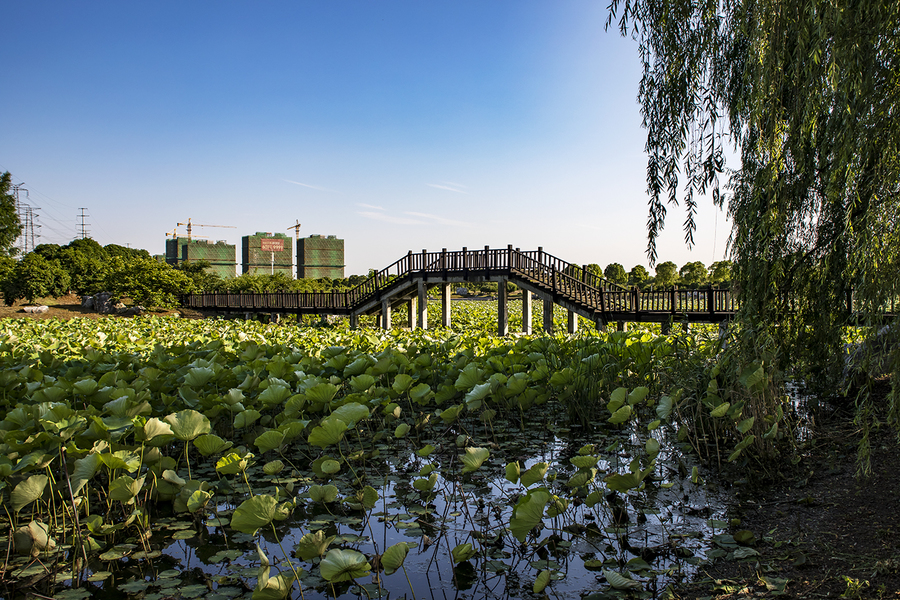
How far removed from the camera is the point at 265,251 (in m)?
87.0

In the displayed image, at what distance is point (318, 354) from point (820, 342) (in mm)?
4864

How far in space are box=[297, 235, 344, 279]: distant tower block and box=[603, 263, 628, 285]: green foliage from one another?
53.4m

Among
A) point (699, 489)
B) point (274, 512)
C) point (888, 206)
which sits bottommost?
point (699, 489)

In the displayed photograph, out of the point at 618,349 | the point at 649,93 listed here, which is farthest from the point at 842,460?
the point at 649,93

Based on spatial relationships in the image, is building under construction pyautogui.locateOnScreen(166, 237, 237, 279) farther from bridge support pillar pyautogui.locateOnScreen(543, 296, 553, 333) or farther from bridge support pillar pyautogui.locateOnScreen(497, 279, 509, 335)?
bridge support pillar pyautogui.locateOnScreen(543, 296, 553, 333)

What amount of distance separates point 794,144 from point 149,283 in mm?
24617

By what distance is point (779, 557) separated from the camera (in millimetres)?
2520

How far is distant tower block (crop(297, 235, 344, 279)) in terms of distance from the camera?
83875 mm

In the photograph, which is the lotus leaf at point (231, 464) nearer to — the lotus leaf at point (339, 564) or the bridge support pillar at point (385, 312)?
the lotus leaf at point (339, 564)

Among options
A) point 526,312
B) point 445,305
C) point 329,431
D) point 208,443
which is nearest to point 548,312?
point 526,312

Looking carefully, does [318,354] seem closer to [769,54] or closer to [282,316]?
[769,54]

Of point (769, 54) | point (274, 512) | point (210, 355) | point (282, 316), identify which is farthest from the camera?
point (282, 316)

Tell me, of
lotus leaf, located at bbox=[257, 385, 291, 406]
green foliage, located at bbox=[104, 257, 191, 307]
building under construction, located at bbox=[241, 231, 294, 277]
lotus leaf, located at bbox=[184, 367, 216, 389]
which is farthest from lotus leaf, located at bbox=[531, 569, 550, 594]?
building under construction, located at bbox=[241, 231, 294, 277]

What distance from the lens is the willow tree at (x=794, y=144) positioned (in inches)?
111
